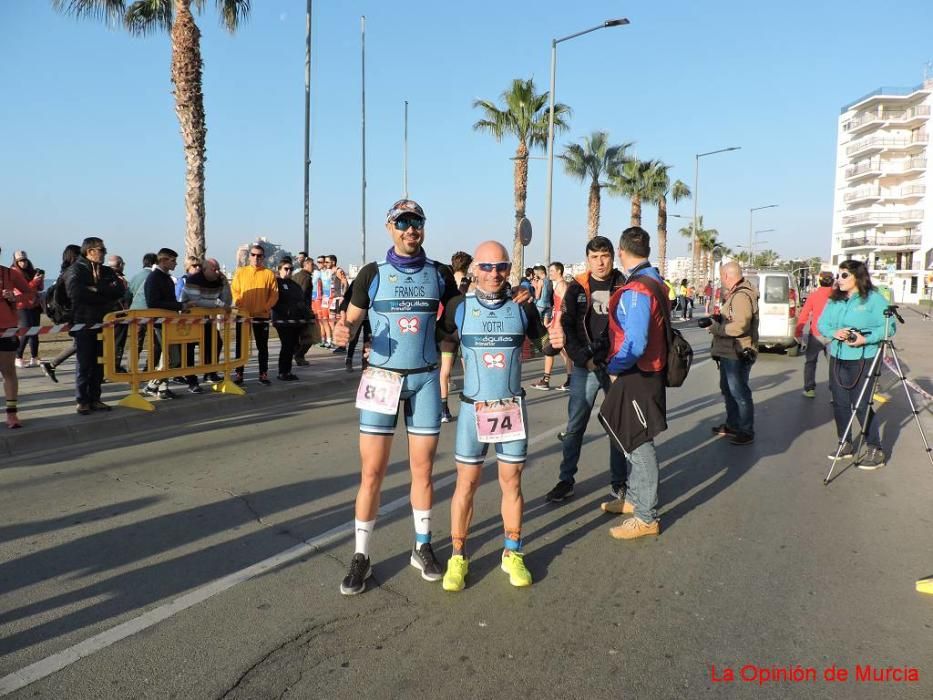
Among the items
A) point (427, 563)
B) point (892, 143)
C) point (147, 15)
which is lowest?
point (427, 563)

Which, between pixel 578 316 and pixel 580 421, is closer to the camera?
pixel 578 316

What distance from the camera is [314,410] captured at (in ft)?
29.0

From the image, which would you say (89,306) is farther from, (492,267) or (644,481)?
(644,481)

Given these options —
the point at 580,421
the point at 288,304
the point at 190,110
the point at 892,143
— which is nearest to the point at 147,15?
the point at 190,110

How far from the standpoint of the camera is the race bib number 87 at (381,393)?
351 centimetres

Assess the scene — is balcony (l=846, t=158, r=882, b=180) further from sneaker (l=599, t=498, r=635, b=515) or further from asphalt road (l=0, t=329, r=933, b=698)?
sneaker (l=599, t=498, r=635, b=515)

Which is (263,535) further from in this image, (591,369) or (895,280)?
(895,280)

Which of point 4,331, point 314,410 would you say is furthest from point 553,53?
point 4,331

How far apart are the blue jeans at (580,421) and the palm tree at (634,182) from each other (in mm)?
37896

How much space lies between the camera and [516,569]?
3.66 meters

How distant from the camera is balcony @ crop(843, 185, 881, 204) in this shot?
79750 millimetres

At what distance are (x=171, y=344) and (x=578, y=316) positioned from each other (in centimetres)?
572

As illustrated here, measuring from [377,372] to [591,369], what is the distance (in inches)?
76.3

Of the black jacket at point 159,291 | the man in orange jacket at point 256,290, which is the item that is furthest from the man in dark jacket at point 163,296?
the man in orange jacket at point 256,290
